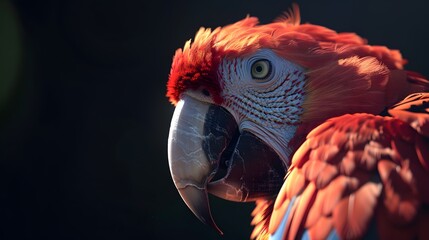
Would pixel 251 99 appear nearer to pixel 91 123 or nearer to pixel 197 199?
pixel 197 199

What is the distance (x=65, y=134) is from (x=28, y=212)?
328 millimetres

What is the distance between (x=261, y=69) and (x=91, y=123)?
1.23 metres

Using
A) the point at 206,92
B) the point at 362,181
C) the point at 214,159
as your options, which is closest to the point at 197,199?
the point at 214,159

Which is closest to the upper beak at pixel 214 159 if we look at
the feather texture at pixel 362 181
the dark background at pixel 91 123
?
the feather texture at pixel 362 181

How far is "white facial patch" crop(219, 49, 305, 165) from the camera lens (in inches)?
45.5

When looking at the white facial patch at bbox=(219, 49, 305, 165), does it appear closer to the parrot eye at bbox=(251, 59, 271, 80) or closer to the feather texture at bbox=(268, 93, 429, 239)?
the parrot eye at bbox=(251, 59, 271, 80)

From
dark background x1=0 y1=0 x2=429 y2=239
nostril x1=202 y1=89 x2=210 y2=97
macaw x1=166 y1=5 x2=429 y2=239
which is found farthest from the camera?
dark background x1=0 y1=0 x2=429 y2=239

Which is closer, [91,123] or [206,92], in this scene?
[206,92]

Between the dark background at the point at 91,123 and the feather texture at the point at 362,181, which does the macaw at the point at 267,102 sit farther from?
the dark background at the point at 91,123

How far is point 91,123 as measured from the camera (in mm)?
2264

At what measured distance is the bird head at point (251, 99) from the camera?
1.13m

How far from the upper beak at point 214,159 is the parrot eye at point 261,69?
10cm

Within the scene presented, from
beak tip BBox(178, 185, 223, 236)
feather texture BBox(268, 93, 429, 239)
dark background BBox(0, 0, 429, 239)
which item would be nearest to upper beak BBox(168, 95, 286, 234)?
beak tip BBox(178, 185, 223, 236)

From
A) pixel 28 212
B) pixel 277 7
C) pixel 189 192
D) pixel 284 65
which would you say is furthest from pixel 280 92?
pixel 28 212
